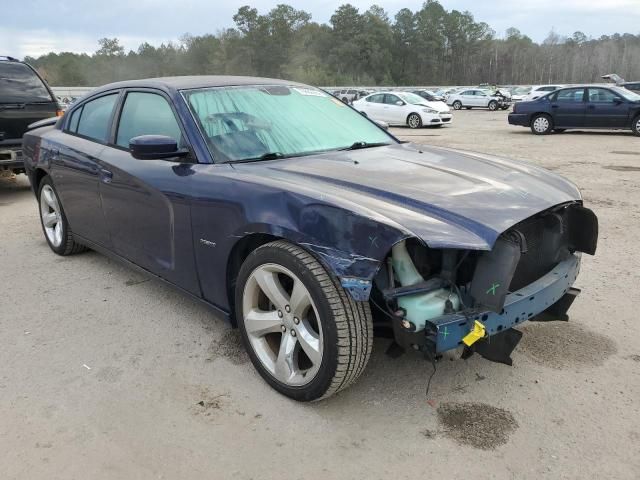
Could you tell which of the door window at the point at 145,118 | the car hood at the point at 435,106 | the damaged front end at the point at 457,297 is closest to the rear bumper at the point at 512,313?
the damaged front end at the point at 457,297

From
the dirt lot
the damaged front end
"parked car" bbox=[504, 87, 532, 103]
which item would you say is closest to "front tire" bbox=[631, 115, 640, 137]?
the dirt lot

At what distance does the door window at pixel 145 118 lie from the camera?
3.35 metres

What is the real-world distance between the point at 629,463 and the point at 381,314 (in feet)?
3.90

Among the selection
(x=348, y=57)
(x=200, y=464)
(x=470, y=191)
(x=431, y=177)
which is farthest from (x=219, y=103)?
(x=348, y=57)

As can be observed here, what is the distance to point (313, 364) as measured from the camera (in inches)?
100

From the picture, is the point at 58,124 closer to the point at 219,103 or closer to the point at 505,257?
the point at 219,103

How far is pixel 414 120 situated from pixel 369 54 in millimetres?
83041

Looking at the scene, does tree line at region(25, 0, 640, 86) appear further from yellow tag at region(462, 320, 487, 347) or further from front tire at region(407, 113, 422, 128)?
yellow tag at region(462, 320, 487, 347)

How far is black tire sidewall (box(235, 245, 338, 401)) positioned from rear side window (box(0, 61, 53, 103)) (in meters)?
6.70

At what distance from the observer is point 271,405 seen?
2658 mm

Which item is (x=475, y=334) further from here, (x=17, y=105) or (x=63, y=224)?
(x=17, y=105)

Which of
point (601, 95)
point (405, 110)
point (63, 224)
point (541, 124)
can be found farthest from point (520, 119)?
point (63, 224)

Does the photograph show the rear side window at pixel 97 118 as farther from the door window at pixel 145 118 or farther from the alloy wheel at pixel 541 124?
the alloy wheel at pixel 541 124

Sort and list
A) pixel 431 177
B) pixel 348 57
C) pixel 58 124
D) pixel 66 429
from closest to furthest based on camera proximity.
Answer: pixel 66 429 → pixel 431 177 → pixel 58 124 → pixel 348 57
